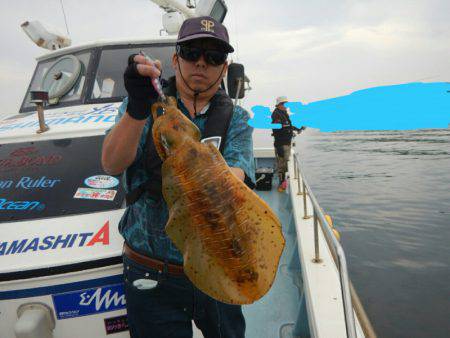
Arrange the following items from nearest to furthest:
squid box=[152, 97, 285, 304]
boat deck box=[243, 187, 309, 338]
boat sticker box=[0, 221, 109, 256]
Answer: squid box=[152, 97, 285, 304]
boat sticker box=[0, 221, 109, 256]
boat deck box=[243, 187, 309, 338]

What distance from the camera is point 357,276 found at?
8570 mm

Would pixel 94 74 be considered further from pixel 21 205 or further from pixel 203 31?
pixel 203 31

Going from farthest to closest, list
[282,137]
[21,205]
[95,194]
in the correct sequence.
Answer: [282,137], [95,194], [21,205]

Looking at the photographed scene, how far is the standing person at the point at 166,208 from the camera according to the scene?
6.36ft

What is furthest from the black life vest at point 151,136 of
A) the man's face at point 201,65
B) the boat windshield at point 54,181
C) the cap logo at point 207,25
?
the boat windshield at point 54,181

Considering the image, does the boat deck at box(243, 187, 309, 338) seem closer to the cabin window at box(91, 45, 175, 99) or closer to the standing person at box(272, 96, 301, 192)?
the cabin window at box(91, 45, 175, 99)

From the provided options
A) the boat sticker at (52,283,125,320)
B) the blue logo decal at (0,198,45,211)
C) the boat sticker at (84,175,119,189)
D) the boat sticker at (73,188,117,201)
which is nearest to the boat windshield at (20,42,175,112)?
the boat sticker at (84,175,119,189)

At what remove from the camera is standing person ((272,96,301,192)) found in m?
10.3

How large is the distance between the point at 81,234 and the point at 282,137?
857 centimetres

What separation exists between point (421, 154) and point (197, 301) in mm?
32907

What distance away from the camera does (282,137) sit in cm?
1028

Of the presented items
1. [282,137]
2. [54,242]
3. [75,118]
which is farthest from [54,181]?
[282,137]

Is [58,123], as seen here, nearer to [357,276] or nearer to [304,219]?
[304,219]

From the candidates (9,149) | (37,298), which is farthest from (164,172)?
(9,149)
